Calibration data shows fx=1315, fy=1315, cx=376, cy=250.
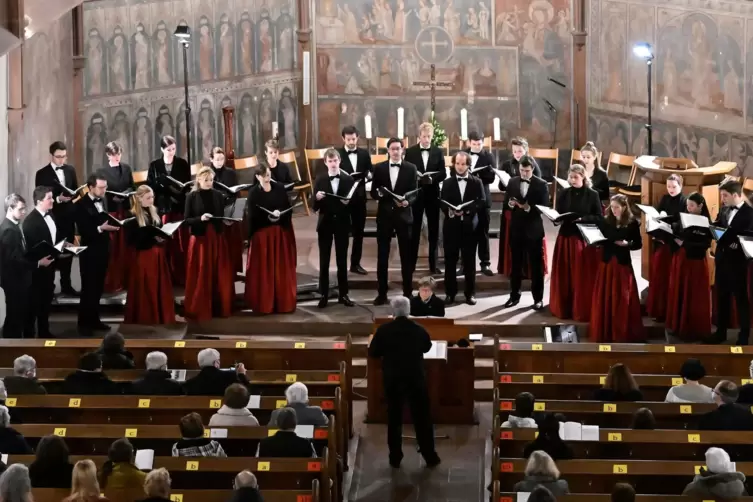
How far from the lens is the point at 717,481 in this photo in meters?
7.39

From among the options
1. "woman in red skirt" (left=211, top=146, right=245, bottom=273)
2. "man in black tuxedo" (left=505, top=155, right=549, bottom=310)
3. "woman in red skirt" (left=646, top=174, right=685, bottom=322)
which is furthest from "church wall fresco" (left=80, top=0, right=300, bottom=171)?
"woman in red skirt" (left=646, top=174, right=685, bottom=322)

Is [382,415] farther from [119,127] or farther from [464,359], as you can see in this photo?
[119,127]

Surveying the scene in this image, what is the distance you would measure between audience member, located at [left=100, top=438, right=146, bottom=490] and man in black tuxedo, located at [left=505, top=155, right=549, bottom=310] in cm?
616

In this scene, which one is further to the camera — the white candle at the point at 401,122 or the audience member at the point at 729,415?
the white candle at the point at 401,122

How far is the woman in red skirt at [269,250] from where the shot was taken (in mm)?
12742

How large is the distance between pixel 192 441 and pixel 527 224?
223 inches

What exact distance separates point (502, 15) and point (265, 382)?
10.5 metres

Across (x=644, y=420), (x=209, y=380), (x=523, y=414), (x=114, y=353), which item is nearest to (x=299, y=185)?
(x=114, y=353)

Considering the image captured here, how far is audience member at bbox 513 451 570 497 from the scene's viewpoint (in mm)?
7531

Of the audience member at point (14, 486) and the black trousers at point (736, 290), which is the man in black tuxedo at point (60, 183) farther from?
the black trousers at point (736, 290)

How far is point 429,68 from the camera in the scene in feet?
62.7

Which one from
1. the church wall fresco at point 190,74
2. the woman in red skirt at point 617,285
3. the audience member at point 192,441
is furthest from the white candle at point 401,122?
the audience member at point 192,441

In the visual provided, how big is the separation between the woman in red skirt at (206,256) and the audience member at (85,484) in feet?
18.7

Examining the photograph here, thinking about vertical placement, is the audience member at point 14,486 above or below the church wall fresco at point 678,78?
below
